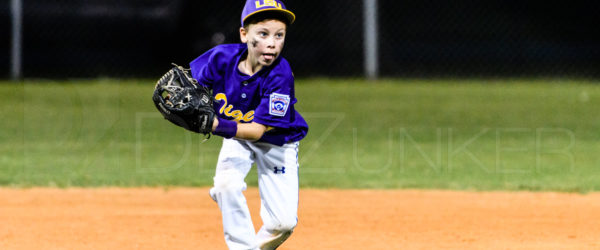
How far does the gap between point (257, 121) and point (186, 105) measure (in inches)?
17.8

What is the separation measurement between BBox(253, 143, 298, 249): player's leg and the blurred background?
1065 cm

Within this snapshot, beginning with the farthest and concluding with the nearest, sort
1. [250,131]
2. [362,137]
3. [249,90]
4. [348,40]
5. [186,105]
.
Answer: [348,40], [362,137], [249,90], [250,131], [186,105]

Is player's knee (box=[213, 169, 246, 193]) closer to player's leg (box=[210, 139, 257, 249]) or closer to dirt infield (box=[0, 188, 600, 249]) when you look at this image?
player's leg (box=[210, 139, 257, 249])

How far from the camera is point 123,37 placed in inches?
614

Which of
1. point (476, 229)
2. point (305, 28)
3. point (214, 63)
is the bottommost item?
point (476, 229)

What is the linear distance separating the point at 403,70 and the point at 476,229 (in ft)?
31.9

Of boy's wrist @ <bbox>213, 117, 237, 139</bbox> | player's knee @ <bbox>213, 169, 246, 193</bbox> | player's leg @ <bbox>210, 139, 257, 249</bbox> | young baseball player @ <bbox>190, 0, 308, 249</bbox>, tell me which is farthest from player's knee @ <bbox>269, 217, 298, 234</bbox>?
boy's wrist @ <bbox>213, 117, 237, 139</bbox>

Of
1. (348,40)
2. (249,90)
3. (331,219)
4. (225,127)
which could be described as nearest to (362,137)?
(331,219)

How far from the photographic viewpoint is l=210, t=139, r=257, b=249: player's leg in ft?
14.6

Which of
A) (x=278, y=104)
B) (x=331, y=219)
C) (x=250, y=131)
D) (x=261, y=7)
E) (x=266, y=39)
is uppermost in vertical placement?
(x=261, y=7)

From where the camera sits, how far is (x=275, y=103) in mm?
4473

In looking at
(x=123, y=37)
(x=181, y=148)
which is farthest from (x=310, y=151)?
(x=123, y=37)

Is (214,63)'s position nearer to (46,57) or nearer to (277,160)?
(277,160)

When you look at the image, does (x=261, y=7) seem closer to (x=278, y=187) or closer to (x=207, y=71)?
(x=207, y=71)
